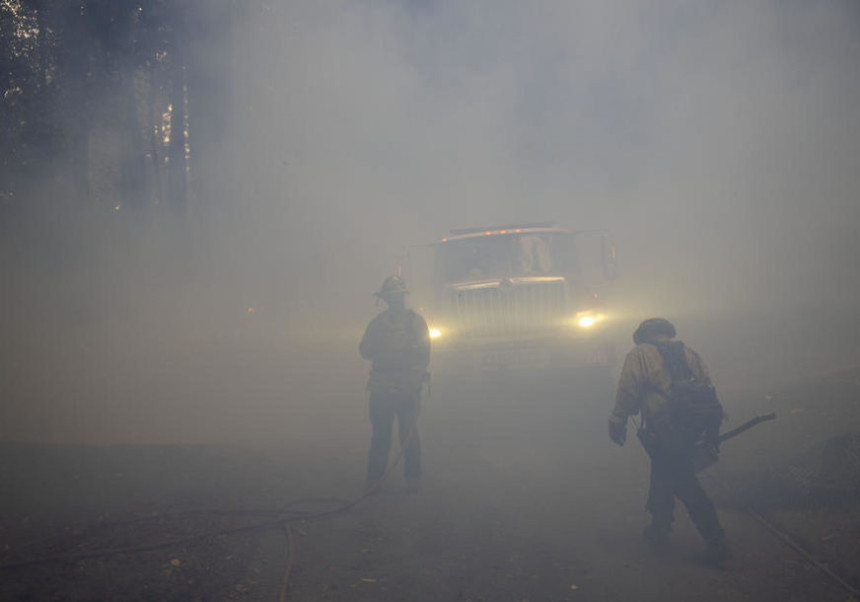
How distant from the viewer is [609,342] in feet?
24.7

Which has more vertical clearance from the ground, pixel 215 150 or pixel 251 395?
pixel 215 150

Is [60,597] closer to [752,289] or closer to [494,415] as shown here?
[494,415]

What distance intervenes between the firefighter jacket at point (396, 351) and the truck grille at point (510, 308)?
2.55 meters

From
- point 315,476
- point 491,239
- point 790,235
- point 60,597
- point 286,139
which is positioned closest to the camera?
point 60,597

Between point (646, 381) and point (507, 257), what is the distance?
188 inches

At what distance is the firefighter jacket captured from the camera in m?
5.24

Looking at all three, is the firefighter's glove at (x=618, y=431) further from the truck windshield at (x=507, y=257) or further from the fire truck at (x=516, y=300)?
the truck windshield at (x=507, y=257)

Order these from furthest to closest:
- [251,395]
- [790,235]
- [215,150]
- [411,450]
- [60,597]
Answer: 1. [790,235]
2. [215,150]
3. [251,395]
4. [411,450]
5. [60,597]

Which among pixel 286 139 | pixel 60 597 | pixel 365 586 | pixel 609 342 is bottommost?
pixel 365 586

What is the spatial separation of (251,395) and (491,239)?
482 centimetres

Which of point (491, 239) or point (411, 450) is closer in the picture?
point (411, 450)

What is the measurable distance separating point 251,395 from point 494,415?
438 cm

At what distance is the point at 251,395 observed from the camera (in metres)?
9.55

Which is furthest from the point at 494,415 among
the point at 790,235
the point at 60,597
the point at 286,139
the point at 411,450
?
the point at 790,235
